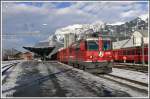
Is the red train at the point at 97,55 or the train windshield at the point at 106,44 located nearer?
the red train at the point at 97,55

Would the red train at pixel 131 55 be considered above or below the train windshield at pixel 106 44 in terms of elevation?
below

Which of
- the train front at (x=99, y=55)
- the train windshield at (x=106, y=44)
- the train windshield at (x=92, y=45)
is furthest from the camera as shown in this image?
the train windshield at (x=92, y=45)

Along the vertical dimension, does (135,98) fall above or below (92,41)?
below

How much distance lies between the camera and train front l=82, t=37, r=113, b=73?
27.8 metres

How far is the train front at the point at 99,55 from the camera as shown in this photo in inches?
1096

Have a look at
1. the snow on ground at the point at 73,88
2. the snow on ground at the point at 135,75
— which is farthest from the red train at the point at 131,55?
the snow on ground at the point at 73,88

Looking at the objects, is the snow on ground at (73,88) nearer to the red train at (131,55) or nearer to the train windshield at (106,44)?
the train windshield at (106,44)

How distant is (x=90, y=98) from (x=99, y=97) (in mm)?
473

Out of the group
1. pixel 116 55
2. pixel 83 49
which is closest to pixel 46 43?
pixel 116 55

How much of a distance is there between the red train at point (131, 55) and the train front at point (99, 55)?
57.9 ft

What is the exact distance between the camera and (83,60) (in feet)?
96.4

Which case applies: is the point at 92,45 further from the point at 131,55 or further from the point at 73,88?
the point at 131,55

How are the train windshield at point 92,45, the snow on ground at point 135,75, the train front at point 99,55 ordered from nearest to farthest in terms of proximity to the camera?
the snow on ground at point 135,75 → the train front at point 99,55 → the train windshield at point 92,45

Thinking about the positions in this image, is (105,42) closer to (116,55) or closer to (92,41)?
(92,41)
